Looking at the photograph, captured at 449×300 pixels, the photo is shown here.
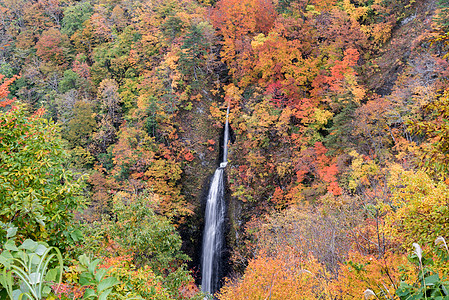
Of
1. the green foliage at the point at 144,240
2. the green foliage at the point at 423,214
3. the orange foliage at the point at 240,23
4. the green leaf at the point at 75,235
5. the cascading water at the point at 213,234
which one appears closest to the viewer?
the green leaf at the point at 75,235

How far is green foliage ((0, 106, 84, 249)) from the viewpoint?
3.06 metres

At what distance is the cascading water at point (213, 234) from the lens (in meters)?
18.2

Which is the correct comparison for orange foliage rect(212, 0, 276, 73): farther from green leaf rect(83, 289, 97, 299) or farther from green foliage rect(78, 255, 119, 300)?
green leaf rect(83, 289, 97, 299)

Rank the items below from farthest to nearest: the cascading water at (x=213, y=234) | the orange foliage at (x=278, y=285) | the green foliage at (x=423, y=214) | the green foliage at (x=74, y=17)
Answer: the green foliage at (x=74, y=17), the cascading water at (x=213, y=234), the orange foliage at (x=278, y=285), the green foliage at (x=423, y=214)

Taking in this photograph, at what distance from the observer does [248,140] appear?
790 inches

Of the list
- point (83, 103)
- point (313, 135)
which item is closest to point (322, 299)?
point (313, 135)

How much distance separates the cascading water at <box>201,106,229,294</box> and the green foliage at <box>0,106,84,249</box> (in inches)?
622

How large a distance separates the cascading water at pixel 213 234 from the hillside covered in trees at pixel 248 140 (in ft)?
1.78

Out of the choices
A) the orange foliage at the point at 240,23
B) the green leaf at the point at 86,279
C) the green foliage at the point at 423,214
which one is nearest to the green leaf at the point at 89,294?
the green leaf at the point at 86,279

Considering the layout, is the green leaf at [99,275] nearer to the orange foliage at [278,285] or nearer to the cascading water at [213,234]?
the orange foliage at [278,285]

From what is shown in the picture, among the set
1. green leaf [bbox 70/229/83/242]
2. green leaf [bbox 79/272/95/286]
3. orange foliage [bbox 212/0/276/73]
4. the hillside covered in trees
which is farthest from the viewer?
orange foliage [bbox 212/0/276/73]

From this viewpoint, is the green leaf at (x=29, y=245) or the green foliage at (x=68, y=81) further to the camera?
the green foliage at (x=68, y=81)

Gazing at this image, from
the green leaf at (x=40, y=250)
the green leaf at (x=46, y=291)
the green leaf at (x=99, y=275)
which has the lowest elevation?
the green leaf at (x=99, y=275)

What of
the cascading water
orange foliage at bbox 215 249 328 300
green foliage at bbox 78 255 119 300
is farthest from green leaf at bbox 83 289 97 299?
the cascading water
